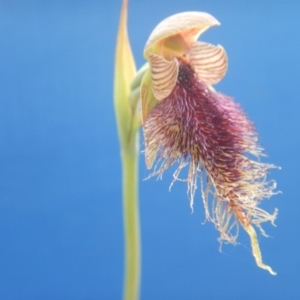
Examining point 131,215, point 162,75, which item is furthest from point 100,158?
point 162,75

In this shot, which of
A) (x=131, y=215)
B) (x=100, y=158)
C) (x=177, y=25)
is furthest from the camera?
(x=100, y=158)

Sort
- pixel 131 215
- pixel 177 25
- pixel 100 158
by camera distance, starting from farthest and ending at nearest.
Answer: pixel 100 158 < pixel 131 215 < pixel 177 25

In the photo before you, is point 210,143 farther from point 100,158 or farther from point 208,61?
point 100,158

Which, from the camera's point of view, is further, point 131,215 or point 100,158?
point 100,158

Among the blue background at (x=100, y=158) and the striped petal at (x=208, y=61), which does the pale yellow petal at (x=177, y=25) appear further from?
the blue background at (x=100, y=158)

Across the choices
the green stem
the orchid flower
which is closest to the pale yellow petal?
the orchid flower

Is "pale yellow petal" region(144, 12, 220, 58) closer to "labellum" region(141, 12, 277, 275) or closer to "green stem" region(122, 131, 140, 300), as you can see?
"labellum" region(141, 12, 277, 275)
